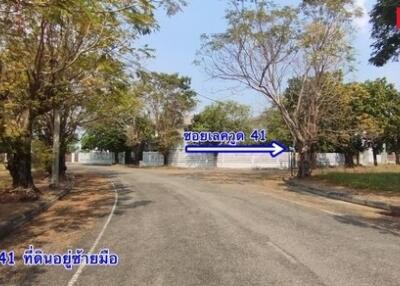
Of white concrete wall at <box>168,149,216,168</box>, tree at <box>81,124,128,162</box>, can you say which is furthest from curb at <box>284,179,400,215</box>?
tree at <box>81,124,128,162</box>

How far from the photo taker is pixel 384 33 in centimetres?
2552

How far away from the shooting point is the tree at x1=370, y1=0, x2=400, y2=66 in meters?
23.2

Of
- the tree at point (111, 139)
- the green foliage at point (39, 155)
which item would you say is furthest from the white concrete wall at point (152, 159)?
the green foliage at point (39, 155)

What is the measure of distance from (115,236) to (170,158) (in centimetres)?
5716

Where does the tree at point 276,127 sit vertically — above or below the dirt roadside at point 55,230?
above

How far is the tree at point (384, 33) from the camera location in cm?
2316

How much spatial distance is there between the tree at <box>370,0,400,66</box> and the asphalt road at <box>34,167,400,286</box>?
28.9ft

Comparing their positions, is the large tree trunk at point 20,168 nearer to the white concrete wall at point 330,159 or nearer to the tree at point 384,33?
the tree at point 384,33

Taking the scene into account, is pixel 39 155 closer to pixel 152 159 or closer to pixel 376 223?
pixel 376 223

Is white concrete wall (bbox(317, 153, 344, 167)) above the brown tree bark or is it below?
above

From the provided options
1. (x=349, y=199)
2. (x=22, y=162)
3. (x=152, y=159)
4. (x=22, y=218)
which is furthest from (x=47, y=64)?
(x=152, y=159)

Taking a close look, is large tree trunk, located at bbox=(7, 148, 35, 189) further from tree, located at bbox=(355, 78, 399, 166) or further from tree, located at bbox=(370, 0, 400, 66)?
tree, located at bbox=(355, 78, 399, 166)

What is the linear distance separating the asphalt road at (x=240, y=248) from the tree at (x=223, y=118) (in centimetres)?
5146

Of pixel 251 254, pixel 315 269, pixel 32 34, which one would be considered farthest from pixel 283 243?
pixel 32 34
